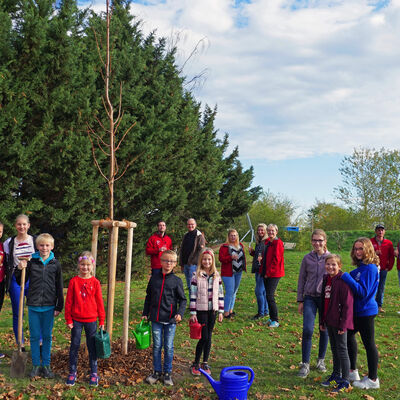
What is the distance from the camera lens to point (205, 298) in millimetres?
5484

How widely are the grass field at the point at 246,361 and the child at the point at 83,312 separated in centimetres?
25

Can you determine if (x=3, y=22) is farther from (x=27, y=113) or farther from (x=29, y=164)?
(x=29, y=164)

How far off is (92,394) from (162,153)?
9.51 metres

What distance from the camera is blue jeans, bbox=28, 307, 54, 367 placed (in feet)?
17.1

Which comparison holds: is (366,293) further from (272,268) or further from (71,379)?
(71,379)

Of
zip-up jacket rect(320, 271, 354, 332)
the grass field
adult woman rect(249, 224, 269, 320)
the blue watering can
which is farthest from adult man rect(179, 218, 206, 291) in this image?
the blue watering can

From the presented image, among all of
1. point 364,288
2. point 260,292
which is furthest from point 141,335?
point 260,292

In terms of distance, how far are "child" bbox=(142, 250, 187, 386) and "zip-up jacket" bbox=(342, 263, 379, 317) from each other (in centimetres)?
207

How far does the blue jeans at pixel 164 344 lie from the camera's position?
5145 mm

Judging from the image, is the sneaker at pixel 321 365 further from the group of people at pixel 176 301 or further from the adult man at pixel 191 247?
the adult man at pixel 191 247

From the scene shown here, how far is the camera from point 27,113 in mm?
10133

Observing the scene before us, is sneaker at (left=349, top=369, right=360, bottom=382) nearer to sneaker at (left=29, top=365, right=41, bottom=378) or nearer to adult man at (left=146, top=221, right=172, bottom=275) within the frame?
sneaker at (left=29, top=365, right=41, bottom=378)

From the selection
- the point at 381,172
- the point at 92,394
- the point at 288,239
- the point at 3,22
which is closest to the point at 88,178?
the point at 3,22

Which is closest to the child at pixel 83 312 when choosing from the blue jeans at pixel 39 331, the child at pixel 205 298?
the blue jeans at pixel 39 331
